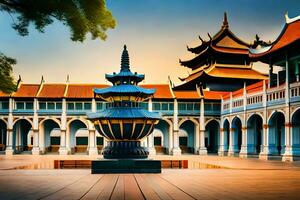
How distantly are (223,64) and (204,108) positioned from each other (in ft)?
34.4

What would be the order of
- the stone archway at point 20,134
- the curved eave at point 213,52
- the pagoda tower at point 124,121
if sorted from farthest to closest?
the curved eave at point 213,52 < the stone archway at point 20,134 < the pagoda tower at point 124,121

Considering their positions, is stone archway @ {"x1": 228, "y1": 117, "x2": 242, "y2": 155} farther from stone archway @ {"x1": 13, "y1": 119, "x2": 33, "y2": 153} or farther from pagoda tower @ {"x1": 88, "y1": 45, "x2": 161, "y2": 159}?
pagoda tower @ {"x1": 88, "y1": 45, "x2": 161, "y2": 159}

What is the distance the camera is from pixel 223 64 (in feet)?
216

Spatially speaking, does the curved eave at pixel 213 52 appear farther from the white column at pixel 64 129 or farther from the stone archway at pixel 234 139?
the white column at pixel 64 129

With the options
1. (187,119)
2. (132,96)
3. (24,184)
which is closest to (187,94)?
(187,119)

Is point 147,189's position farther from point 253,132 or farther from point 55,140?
point 55,140

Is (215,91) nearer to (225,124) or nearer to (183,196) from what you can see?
(225,124)

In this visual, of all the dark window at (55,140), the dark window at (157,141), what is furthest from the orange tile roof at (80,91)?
the dark window at (157,141)

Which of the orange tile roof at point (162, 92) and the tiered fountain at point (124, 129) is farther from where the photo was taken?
the orange tile roof at point (162, 92)

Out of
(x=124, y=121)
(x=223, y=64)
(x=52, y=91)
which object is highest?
(x=223, y=64)

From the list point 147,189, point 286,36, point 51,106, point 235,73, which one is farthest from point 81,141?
point 147,189

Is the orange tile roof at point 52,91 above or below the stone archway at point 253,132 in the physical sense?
above

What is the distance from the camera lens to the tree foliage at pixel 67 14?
10.9 metres

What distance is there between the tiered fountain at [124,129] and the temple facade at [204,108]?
18.5 metres
